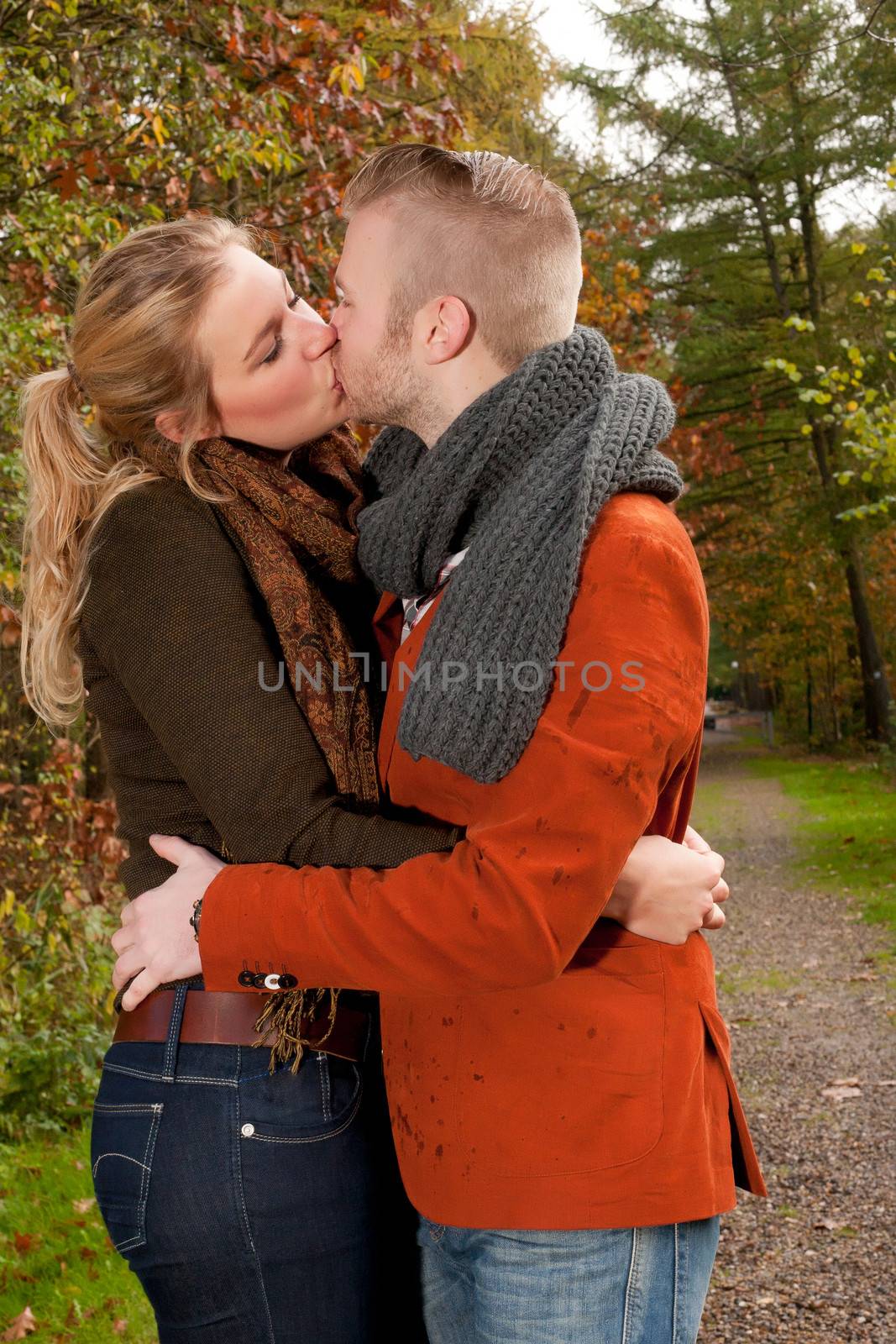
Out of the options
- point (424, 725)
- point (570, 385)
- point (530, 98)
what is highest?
point (530, 98)

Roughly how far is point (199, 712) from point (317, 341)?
0.82m

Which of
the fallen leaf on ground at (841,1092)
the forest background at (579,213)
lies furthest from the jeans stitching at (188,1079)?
the fallen leaf on ground at (841,1092)

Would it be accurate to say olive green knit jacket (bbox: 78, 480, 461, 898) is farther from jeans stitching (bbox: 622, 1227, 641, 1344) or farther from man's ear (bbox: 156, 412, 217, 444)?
jeans stitching (bbox: 622, 1227, 641, 1344)

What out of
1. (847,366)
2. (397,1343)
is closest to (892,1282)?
(397,1343)

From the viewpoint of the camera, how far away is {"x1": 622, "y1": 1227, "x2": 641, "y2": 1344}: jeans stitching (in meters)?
1.71

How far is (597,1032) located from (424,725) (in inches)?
19.4

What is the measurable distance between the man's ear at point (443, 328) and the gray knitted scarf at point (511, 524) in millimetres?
161

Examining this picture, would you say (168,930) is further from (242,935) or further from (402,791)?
(402,791)

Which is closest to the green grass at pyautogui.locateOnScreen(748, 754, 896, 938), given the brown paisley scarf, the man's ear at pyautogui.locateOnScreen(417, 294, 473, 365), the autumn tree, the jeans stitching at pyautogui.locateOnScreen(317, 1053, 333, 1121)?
the autumn tree

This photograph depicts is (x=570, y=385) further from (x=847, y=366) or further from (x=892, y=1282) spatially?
(x=847, y=366)

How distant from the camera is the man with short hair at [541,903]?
63.9 inches

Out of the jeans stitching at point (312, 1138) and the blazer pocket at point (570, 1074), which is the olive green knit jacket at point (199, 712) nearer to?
the blazer pocket at point (570, 1074)

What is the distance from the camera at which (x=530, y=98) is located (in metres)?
10.5

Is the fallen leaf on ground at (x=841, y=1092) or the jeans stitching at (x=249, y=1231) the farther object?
the fallen leaf on ground at (x=841, y=1092)
